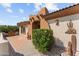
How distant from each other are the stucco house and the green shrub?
0.08 meters

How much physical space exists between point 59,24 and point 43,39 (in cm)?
44

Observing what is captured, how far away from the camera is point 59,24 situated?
3.24 metres

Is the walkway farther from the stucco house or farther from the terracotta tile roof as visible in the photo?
the terracotta tile roof

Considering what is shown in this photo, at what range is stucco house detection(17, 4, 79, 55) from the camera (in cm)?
308

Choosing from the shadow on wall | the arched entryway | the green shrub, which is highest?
the arched entryway

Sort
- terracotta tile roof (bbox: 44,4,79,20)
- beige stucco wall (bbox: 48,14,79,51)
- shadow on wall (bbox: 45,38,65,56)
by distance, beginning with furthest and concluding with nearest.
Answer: shadow on wall (bbox: 45,38,65,56) < beige stucco wall (bbox: 48,14,79,51) < terracotta tile roof (bbox: 44,4,79,20)

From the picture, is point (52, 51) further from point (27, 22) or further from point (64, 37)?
point (27, 22)

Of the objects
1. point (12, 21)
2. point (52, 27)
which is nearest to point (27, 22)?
point (12, 21)

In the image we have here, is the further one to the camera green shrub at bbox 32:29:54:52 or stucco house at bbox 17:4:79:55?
green shrub at bbox 32:29:54:52

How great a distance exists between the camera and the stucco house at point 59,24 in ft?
10.1

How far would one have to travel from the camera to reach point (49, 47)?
3.27m

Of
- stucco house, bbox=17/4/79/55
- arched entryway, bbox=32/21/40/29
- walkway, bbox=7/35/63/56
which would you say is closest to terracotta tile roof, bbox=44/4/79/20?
stucco house, bbox=17/4/79/55

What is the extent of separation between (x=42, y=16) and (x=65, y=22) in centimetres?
48

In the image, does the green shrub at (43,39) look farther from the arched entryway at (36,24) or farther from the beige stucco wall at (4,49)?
the beige stucco wall at (4,49)
